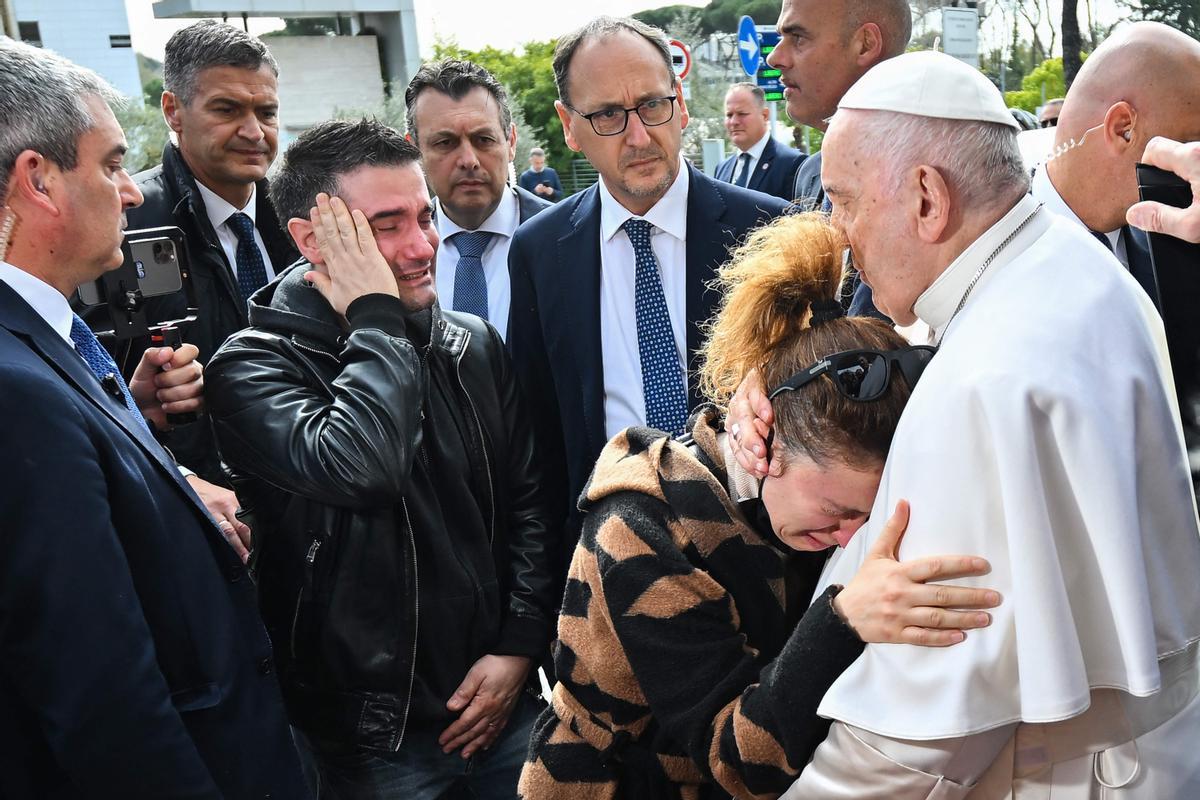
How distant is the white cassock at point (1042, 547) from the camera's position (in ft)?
5.25

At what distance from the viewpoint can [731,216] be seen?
341cm

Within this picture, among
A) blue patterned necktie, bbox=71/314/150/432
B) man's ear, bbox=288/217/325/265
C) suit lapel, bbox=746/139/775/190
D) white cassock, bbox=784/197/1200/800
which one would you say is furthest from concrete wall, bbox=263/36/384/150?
white cassock, bbox=784/197/1200/800

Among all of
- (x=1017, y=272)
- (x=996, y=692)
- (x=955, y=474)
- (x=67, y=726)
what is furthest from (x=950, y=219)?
(x=67, y=726)

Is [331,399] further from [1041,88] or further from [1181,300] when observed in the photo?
[1041,88]

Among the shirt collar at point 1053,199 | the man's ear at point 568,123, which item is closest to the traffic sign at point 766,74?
the man's ear at point 568,123

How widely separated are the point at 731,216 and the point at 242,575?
1.86 metres

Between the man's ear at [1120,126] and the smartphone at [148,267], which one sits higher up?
the man's ear at [1120,126]

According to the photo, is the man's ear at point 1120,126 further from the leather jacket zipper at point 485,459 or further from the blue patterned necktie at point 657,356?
the leather jacket zipper at point 485,459

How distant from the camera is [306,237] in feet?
8.97

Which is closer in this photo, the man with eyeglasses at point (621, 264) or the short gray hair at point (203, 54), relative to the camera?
the man with eyeglasses at point (621, 264)

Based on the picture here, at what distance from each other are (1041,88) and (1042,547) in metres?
23.4

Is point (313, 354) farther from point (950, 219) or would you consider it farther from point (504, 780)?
point (950, 219)

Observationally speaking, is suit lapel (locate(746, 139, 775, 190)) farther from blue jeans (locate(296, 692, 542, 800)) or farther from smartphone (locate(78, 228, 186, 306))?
blue jeans (locate(296, 692, 542, 800))

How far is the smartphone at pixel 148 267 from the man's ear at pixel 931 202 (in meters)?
1.87
